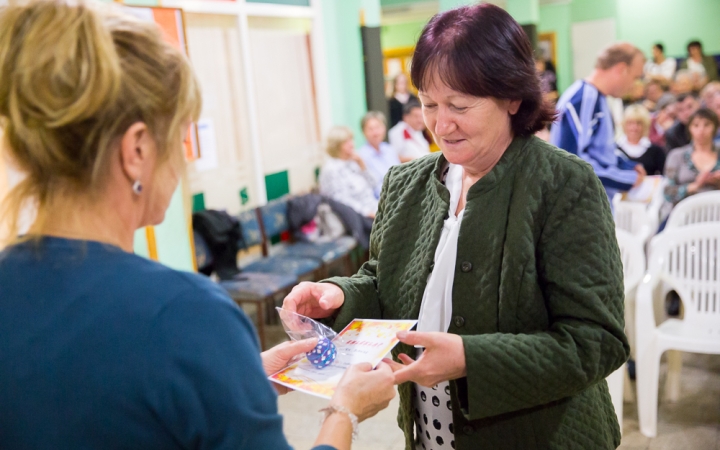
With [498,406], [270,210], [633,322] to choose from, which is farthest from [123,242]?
[270,210]

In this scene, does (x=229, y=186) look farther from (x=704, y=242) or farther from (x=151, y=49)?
(x=151, y=49)

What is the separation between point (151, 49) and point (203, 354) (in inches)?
15.1

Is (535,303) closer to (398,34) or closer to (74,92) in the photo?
(74,92)

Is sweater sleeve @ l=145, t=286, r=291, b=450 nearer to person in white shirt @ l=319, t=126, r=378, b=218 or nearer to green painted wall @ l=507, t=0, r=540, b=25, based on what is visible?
person in white shirt @ l=319, t=126, r=378, b=218

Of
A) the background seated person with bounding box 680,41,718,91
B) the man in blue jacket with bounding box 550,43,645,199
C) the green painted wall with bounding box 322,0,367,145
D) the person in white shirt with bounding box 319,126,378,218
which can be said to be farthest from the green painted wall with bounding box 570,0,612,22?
the man in blue jacket with bounding box 550,43,645,199

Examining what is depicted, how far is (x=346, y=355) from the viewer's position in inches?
52.6

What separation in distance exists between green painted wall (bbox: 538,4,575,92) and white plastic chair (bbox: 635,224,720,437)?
11.3 meters

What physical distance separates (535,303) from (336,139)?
193 inches

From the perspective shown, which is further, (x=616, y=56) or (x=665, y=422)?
(x=616, y=56)

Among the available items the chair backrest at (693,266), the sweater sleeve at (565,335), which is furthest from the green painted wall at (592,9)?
the sweater sleeve at (565,335)

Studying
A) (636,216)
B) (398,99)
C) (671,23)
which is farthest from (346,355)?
(671,23)

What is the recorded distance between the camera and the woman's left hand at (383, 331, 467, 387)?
4.04 feet

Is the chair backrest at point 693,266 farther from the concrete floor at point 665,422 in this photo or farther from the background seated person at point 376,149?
the background seated person at point 376,149

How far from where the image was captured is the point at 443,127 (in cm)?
144
